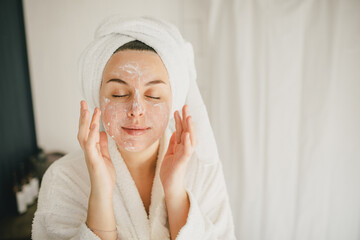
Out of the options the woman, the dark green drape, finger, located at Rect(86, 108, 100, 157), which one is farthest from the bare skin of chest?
the dark green drape

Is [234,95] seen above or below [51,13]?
below

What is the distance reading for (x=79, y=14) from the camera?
0.77 metres

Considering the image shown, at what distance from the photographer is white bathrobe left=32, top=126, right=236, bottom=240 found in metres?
0.57

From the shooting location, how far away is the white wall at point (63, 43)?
769 mm

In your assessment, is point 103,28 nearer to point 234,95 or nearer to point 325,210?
point 234,95

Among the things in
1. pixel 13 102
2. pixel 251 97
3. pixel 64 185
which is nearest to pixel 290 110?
pixel 251 97

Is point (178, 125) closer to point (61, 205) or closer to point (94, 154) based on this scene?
point (94, 154)

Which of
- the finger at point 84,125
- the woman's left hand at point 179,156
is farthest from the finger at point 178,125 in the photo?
the finger at point 84,125

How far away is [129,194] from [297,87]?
2.22 ft

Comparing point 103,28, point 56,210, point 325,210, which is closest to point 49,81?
point 103,28

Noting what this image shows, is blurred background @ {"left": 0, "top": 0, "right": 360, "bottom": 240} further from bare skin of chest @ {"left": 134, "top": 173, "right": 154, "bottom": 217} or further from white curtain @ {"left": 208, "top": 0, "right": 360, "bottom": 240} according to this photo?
bare skin of chest @ {"left": 134, "top": 173, "right": 154, "bottom": 217}

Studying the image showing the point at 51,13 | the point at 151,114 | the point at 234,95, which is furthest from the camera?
the point at 234,95

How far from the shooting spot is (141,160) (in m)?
0.69

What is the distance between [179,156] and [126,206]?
0.73 ft
